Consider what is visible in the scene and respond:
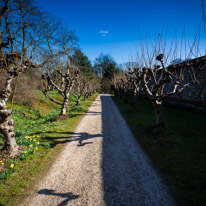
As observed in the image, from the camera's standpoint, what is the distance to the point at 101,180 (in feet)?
12.1

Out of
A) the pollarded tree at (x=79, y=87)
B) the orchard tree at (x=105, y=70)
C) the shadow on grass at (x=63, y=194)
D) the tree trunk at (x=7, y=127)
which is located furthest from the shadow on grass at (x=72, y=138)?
the orchard tree at (x=105, y=70)

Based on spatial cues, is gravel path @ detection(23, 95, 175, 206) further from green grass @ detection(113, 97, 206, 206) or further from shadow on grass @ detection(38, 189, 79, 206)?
green grass @ detection(113, 97, 206, 206)

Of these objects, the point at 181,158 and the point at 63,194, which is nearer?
the point at 63,194

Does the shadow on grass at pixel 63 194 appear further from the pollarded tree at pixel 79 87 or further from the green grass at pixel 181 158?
the pollarded tree at pixel 79 87

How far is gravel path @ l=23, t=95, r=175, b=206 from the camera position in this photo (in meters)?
3.03

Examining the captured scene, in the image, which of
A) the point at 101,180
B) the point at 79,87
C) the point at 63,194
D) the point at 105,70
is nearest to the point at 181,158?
the point at 101,180

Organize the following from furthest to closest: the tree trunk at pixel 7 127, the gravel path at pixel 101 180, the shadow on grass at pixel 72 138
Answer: the shadow on grass at pixel 72 138
the tree trunk at pixel 7 127
the gravel path at pixel 101 180

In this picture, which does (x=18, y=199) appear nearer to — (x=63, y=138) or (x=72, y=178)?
(x=72, y=178)

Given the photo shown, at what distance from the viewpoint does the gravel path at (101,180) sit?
303cm

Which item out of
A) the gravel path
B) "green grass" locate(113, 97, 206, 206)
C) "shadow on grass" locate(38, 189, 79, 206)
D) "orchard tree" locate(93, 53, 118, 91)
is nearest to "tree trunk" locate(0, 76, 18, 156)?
the gravel path

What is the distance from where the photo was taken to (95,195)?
10.4 ft

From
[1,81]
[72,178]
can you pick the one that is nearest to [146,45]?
[72,178]

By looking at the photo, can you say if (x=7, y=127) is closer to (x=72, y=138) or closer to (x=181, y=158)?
(x=72, y=138)

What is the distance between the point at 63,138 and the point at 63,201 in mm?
3922
